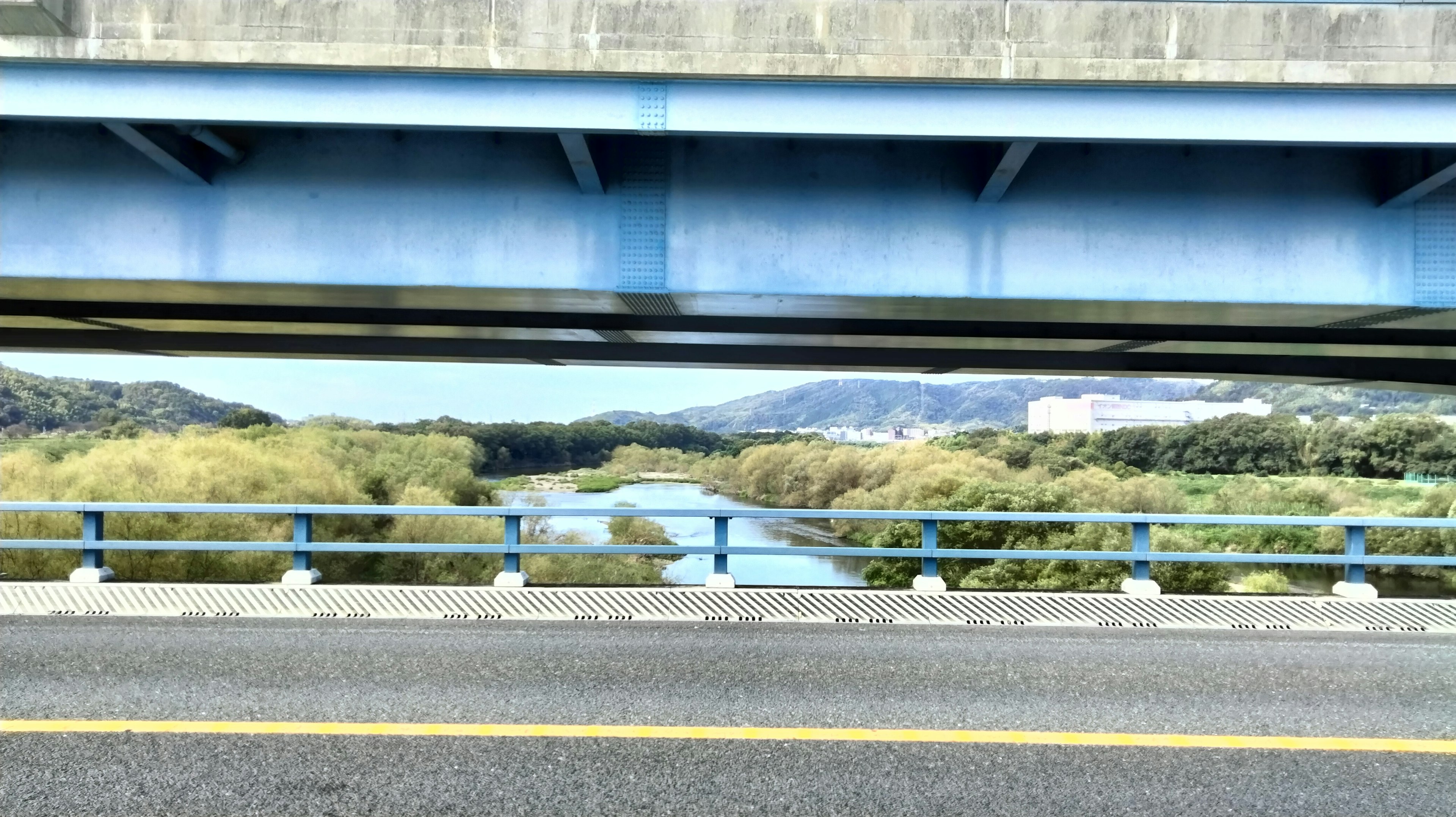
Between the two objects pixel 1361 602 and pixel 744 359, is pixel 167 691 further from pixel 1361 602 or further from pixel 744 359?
pixel 1361 602

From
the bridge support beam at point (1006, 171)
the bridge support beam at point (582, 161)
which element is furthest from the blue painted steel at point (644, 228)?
the bridge support beam at point (1006, 171)

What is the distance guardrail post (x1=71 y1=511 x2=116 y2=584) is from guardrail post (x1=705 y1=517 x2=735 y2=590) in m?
5.73

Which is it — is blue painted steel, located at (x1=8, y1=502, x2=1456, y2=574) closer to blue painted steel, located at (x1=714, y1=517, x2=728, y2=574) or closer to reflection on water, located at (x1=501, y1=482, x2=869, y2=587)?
blue painted steel, located at (x1=714, y1=517, x2=728, y2=574)

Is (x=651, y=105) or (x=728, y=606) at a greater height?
(x=651, y=105)

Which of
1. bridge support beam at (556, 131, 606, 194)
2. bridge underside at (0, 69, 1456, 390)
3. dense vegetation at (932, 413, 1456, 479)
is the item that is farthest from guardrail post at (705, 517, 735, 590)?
dense vegetation at (932, 413, 1456, 479)

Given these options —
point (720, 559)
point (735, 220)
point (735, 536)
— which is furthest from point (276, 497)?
point (735, 220)

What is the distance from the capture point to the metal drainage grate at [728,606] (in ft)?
24.2

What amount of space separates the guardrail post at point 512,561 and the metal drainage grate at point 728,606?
0.63 feet

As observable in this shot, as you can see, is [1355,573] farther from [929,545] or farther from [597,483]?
[597,483]

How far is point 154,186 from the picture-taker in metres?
7.32

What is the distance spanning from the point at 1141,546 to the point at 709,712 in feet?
16.6

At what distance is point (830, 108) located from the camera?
6.59 metres

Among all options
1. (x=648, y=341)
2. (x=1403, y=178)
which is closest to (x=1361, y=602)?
(x=1403, y=178)

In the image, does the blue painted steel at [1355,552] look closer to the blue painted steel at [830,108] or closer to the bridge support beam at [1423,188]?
the bridge support beam at [1423,188]
